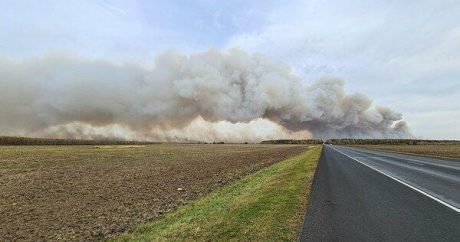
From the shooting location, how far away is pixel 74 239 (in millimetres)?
10789

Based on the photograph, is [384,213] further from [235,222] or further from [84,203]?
[84,203]

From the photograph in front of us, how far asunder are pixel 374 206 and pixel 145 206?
909cm

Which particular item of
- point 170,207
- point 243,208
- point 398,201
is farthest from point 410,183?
point 170,207

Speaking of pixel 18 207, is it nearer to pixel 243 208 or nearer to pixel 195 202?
pixel 195 202

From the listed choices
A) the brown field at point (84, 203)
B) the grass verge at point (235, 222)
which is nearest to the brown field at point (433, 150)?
the brown field at point (84, 203)

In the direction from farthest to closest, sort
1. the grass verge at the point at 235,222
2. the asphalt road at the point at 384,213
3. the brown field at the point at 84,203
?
the brown field at the point at 84,203 < the grass verge at the point at 235,222 < the asphalt road at the point at 384,213

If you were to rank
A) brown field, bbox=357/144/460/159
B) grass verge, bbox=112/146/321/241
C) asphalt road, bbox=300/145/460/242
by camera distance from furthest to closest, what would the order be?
brown field, bbox=357/144/460/159, grass verge, bbox=112/146/321/241, asphalt road, bbox=300/145/460/242

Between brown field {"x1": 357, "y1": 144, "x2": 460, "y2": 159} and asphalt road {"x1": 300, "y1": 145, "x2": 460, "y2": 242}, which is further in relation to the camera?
brown field {"x1": 357, "y1": 144, "x2": 460, "y2": 159}

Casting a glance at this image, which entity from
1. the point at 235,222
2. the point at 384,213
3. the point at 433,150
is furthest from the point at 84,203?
the point at 433,150

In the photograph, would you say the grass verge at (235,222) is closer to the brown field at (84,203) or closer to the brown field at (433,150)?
the brown field at (84,203)

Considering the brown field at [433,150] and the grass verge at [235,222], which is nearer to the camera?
the grass verge at [235,222]

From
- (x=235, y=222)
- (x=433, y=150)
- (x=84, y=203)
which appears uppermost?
(x=433, y=150)

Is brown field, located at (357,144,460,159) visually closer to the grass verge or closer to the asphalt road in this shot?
the asphalt road

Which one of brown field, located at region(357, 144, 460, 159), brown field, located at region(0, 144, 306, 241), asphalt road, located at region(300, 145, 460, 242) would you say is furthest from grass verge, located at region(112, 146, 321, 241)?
brown field, located at region(357, 144, 460, 159)
